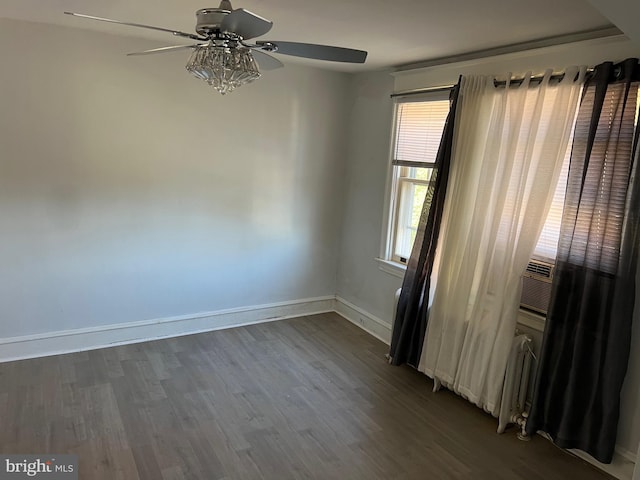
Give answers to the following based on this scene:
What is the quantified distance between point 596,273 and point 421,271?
1.19 m

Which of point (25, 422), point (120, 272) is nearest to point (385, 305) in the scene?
point (120, 272)

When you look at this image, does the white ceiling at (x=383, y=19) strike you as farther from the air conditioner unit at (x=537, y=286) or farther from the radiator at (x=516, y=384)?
the radiator at (x=516, y=384)

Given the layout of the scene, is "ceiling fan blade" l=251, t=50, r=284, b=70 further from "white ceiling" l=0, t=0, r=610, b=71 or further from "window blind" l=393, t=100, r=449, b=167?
"window blind" l=393, t=100, r=449, b=167

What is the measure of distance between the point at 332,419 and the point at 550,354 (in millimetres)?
1354

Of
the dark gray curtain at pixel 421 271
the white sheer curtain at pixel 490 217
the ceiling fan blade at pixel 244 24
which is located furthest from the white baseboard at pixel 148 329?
the ceiling fan blade at pixel 244 24

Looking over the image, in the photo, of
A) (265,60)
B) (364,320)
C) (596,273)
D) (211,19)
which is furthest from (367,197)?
(211,19)

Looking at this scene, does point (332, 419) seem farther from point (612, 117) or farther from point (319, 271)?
point (612, 117)

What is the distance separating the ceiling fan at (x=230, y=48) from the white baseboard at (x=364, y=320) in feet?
8.87

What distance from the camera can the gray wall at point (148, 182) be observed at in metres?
3.30

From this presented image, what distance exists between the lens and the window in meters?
3.58

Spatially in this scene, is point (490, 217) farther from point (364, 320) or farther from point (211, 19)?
point (211, 19)

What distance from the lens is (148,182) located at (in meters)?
3.71

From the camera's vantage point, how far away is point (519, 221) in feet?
9.29

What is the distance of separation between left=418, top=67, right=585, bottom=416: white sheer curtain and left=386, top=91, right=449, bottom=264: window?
0.39 m
